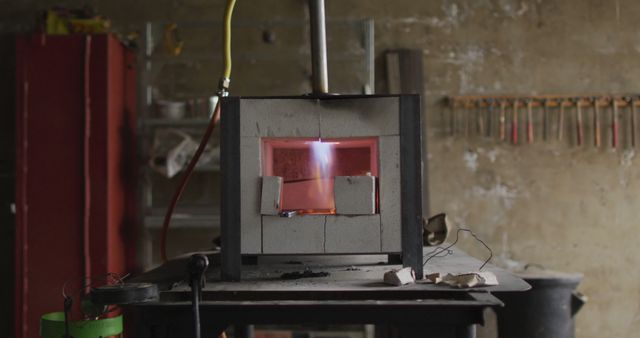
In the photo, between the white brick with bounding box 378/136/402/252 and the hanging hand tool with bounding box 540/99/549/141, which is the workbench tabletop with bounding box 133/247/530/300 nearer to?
the white brick with bounding box 378/136/402/252

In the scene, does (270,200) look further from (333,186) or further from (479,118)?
(479,118)

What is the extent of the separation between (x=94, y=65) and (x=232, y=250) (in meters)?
2.16

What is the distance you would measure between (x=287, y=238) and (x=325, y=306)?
0.42 meters

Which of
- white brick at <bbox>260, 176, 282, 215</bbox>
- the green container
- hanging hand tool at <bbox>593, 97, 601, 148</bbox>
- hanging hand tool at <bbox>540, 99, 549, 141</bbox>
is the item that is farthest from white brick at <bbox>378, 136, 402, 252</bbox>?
hanging hand tool at <bbox>593, 97, 601, 148</bbox>

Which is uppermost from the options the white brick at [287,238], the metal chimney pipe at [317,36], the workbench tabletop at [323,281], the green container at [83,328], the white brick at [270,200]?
the metal chimney pipe at [317,36]

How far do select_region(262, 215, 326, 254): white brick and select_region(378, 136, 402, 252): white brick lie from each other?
0.23 m

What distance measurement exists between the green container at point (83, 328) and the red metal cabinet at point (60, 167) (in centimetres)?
112

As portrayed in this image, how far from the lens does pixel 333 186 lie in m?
2.12

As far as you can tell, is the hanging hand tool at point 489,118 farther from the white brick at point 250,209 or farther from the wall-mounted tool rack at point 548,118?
the white brick at point 250,209

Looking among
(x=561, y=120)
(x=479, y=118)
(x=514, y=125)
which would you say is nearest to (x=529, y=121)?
(x=514, y=125)

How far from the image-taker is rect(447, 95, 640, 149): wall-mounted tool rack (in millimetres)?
4207

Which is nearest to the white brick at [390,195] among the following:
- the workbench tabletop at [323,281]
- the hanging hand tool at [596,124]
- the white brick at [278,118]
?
the workbench tabletop at [323,281]

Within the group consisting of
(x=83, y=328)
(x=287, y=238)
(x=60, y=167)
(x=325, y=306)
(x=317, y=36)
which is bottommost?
(x=83, y=328)

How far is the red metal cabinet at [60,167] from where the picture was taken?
363 centimetres
